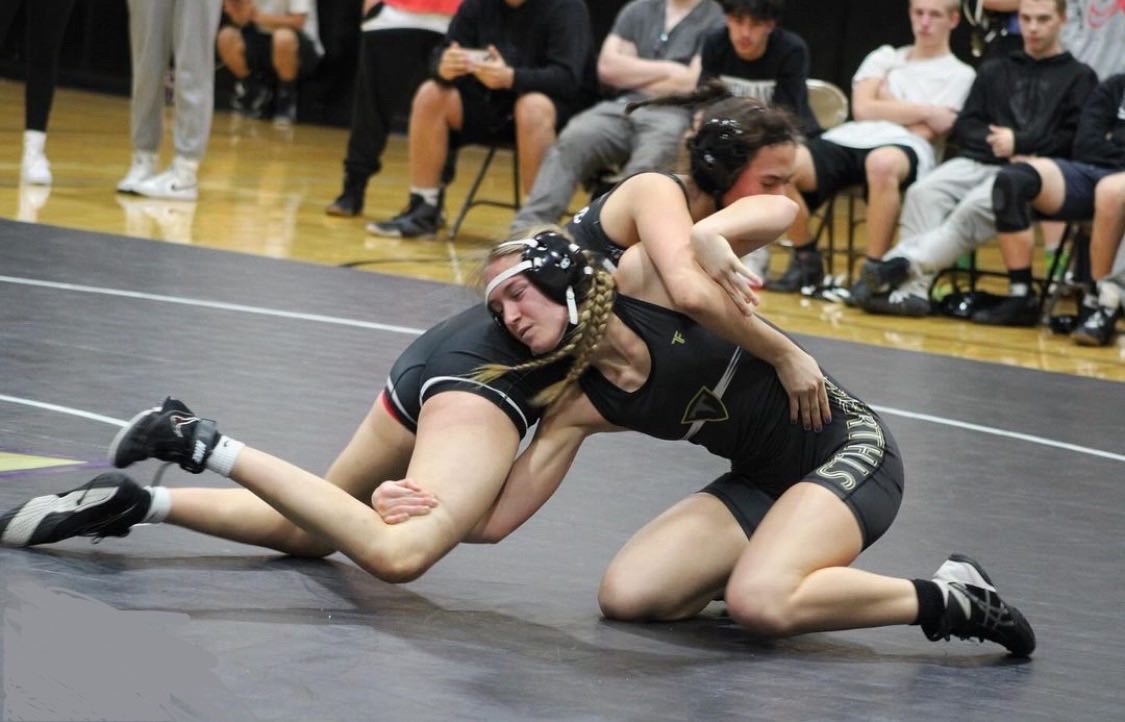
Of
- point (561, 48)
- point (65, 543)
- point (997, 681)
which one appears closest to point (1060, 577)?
point (997, 681)

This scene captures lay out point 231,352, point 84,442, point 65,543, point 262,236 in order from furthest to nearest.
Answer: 1. point 262,236
2. point 231,352
3. point 84,442
4. point 65,543

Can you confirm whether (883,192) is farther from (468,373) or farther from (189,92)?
(468,373)

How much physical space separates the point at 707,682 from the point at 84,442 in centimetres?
152

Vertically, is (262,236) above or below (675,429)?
below

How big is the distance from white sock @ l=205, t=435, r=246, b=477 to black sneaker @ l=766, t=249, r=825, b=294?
4.65 metres

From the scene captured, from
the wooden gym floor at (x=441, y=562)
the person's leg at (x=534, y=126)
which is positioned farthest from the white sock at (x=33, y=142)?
the person's leg at (x=534, y=126)

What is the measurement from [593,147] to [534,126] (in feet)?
1.34

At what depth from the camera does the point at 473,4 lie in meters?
7.26

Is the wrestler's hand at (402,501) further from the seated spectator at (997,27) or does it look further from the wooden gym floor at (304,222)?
the seated spectator at (997,27)

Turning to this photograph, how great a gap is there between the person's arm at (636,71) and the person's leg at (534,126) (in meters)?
0.28

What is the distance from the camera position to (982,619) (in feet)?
9.71

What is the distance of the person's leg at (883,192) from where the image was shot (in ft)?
22.6

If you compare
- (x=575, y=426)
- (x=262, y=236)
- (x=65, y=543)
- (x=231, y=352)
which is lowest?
(x=262, y=236)

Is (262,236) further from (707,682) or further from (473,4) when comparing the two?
(707,682)
